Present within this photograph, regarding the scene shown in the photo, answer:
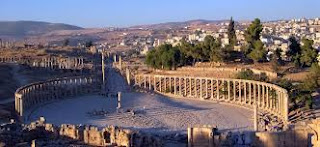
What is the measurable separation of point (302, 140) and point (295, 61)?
32840mm

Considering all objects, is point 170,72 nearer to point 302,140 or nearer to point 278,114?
point 278,114

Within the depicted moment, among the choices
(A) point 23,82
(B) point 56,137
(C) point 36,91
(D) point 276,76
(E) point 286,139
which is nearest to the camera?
(E) point 286,139

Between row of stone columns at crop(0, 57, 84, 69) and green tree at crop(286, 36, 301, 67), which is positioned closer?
green tree at crop(286, 36, 301, 67)

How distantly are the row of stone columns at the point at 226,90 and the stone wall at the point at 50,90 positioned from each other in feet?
18.4

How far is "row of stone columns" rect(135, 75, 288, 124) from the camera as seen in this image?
4003cm

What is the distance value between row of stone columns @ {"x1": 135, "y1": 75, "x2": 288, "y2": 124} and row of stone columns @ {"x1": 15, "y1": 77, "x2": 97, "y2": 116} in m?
6.05

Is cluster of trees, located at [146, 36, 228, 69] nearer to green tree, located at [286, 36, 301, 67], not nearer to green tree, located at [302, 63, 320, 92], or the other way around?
green tree, located at [286, 36, 301, 67]

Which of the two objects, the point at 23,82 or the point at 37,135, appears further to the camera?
the point at 23,82

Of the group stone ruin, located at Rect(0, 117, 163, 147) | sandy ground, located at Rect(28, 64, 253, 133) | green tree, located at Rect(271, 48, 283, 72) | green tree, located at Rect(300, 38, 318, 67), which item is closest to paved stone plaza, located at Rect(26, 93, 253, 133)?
sandy ground, located at Rect(28, 64, 253, 133)

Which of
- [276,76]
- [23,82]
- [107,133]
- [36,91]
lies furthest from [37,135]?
[23,82]

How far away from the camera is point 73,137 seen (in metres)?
24.5

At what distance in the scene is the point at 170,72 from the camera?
Answer: 62062 mm

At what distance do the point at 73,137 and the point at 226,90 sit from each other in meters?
25.1

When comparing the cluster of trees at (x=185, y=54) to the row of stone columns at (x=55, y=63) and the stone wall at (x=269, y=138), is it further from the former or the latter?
the stone wall at (x=269, y=138)
